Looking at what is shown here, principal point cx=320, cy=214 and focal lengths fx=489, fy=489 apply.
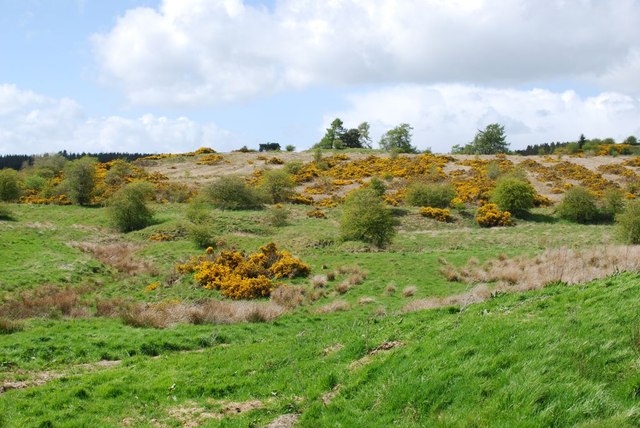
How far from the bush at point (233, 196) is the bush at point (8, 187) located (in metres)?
24.3

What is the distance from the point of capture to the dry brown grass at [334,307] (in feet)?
76.5

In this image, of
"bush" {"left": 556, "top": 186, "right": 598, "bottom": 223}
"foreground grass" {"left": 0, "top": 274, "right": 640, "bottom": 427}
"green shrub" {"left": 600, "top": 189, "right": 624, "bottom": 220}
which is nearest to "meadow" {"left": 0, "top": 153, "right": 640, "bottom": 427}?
"foreground grass" {"left": 0, "top": 274, "right": 640, "bottom": 427}

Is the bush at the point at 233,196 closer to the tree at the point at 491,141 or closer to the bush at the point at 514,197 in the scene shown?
the bush at the point at 514,197

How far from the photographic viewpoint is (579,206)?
49.6 meters

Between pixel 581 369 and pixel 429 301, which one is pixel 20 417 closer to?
pixel 581 369

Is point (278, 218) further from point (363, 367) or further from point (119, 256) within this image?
point (363, 367)

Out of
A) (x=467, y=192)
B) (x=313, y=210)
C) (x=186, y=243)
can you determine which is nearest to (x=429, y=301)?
(x=186, y=243)

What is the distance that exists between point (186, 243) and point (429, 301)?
2488cm

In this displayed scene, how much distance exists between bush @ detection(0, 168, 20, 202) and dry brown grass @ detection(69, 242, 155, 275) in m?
24.9

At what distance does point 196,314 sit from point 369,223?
2116cm

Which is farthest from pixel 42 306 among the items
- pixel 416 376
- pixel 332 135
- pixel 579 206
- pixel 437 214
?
pixel 332 135

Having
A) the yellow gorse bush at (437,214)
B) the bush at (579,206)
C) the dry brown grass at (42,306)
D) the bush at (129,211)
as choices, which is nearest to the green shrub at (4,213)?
the bush at (129,211)

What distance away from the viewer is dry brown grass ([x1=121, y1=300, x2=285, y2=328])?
1915cm

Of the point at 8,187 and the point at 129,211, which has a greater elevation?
the point at 8,187
